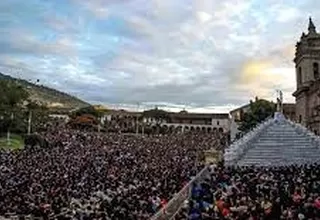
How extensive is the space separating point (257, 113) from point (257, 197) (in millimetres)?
64612

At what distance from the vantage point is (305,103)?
65.2m

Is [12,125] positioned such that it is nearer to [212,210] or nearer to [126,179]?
[126,179]

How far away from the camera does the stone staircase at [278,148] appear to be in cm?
2555

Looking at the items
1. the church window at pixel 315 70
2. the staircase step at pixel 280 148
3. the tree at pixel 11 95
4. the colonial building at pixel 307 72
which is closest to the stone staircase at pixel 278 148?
the staircase step at pixel 280 148

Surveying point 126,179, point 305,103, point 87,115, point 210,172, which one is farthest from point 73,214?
point 87,115

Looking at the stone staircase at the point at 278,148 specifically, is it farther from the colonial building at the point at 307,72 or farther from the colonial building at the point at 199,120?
the colonial building at the point at 199,120

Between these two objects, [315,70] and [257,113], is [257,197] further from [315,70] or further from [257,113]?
[257,113]

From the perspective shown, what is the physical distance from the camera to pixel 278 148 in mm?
26188

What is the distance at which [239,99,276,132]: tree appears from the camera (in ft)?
250

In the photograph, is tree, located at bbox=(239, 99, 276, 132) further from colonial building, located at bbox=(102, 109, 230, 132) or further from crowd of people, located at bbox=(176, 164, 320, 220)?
crowd of people, located at bbox=(176, 164, 320, 220)

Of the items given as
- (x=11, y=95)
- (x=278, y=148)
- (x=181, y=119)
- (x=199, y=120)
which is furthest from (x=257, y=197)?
(x=199, y=120)

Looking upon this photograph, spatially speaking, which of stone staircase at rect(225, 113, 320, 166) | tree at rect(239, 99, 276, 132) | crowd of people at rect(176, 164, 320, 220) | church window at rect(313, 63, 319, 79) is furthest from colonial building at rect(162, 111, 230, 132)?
crowd of people at rect(176, 164, 320, 220)

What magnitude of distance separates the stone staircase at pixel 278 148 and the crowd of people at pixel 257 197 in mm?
5205

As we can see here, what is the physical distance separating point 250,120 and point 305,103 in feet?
44.7
